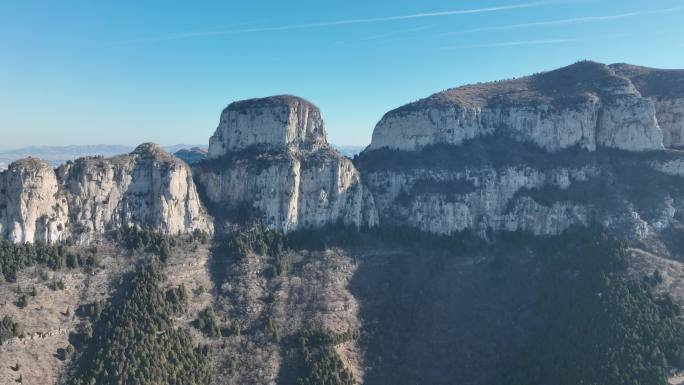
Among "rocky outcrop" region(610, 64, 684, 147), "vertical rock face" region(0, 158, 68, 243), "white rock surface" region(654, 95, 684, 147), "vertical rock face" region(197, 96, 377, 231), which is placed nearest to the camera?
"vertical rock face" region(0, 158, 68, 243)

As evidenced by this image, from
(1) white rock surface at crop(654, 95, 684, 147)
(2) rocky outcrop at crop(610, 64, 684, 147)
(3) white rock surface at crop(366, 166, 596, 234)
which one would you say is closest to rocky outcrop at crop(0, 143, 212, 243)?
(3) white rock surface at crop(366, 166, 596, 234)

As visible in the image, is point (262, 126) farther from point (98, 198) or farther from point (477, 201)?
point (477, 201)

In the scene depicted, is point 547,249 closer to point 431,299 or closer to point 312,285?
point 431,299

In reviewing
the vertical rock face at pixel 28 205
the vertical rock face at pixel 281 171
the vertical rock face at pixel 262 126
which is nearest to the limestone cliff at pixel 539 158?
the vertical rock face at pixel 281 171

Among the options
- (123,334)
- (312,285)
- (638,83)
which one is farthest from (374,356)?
(638,83)

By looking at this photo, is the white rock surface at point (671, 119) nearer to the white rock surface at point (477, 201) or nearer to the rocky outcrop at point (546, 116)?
the rocky outcrop at point (546, 116)

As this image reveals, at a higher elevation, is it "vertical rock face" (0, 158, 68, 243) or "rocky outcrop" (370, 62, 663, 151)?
"rocky outcrop" (370, 62, 663, 151)

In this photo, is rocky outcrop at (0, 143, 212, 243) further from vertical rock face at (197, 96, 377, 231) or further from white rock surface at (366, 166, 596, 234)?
white rock surface at (366, 166, 596, 234)

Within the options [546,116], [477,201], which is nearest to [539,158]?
[546,116]
